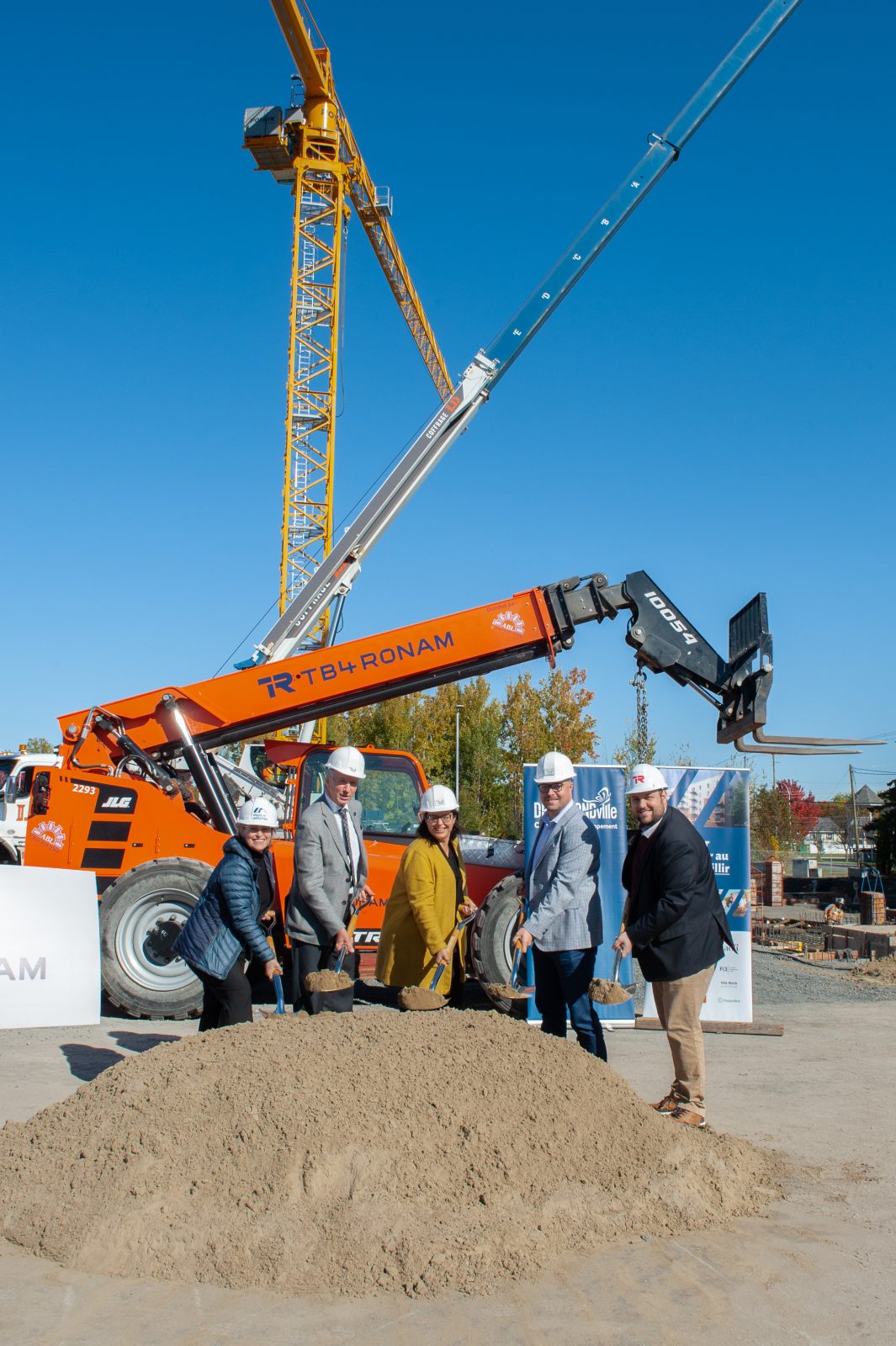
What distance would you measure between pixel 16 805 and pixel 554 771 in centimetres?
1356

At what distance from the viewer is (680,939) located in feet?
18.5

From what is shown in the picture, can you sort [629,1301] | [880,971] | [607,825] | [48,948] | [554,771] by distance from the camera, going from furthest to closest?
[880,971] → [607,825] → [48,948] → [554,771] → [629,1301]

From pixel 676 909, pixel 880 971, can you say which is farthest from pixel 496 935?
pixel 880 971

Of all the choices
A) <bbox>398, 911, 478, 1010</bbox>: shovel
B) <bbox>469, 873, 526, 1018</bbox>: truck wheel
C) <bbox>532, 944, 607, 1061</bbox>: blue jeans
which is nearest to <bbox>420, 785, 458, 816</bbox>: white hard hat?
<bbox>398, 911, 478, 1010</bbox>: shovel

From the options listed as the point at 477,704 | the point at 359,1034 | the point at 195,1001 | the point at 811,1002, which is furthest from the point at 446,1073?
the point at 477,704

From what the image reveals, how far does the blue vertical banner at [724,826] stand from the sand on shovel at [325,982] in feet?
14.8

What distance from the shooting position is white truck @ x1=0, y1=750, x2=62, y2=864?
56.4 feet

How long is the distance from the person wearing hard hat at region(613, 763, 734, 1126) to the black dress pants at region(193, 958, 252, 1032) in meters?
2.15

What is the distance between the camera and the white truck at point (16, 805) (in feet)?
56.4

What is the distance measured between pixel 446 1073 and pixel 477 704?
34.0m

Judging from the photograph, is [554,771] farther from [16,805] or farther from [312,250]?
[312,250]

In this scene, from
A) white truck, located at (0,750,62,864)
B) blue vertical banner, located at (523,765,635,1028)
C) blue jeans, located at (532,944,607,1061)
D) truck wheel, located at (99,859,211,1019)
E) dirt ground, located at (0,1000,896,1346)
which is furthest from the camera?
white truck, located at (0,750,62,864)

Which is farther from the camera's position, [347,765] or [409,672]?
[409,672]

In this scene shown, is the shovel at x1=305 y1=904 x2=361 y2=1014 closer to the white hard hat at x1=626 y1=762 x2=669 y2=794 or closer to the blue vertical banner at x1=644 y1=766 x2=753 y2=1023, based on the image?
the white hard hat at x1=626 y1=762 x2=669 y2=794
